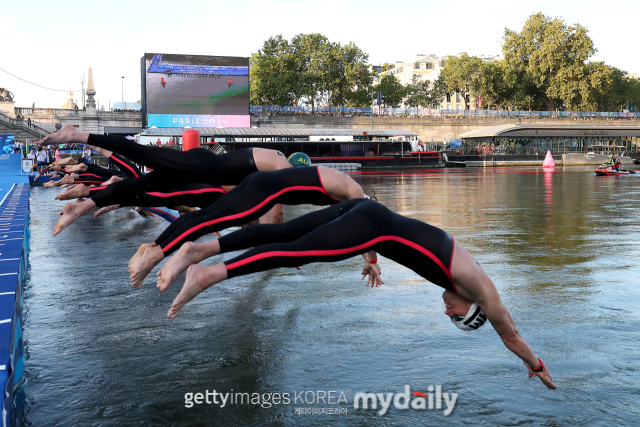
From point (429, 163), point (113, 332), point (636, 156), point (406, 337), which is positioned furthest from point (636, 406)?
point (636, 156)

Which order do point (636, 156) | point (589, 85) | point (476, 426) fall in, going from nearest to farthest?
point (476, 426) → point (636, 156) → point (589, 85)

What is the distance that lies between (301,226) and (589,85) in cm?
8445

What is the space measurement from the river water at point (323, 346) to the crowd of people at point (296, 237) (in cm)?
46

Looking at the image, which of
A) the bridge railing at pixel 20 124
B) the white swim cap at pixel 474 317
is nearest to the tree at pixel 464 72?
the bridge railing at pixel 20 124

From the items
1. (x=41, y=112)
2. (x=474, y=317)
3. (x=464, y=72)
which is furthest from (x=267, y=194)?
(x=464, y=72)

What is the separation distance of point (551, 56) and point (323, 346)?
82.2 m

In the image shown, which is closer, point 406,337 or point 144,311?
point 406,337

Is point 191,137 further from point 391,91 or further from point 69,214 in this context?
point 391,91

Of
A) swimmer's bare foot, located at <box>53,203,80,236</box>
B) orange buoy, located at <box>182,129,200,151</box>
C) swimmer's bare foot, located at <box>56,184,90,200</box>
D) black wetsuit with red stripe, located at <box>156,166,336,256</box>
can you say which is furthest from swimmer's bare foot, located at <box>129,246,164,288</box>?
orange buoy, located at <box>182,129,200,151</box>

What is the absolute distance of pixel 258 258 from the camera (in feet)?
10.4

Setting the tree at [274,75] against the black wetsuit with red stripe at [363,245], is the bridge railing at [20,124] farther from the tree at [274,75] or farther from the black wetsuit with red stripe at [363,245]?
the black wetsuit with red stripe at [363,245]

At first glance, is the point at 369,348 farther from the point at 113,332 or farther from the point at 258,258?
the point at 113,332

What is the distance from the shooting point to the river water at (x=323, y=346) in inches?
128

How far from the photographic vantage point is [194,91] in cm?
5144
